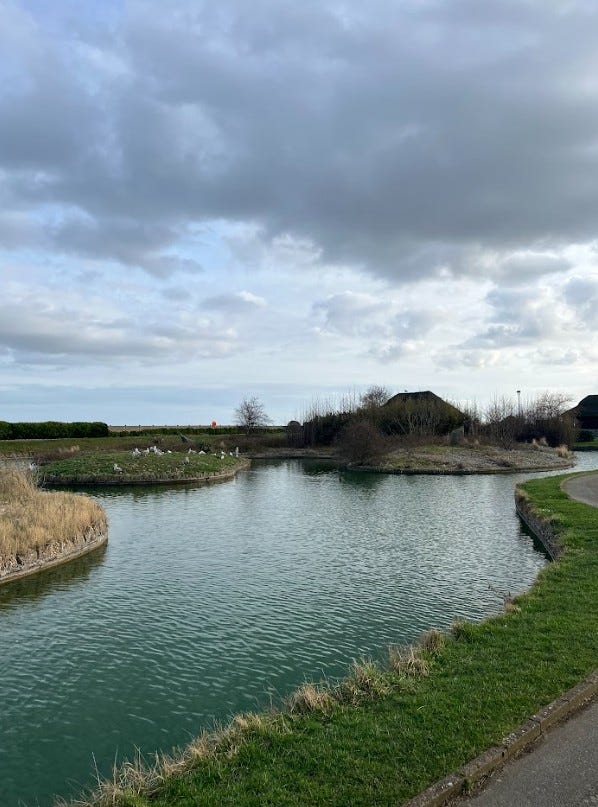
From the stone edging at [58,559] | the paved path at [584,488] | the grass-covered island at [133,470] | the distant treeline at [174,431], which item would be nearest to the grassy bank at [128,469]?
the grass-covered island at [133,470]

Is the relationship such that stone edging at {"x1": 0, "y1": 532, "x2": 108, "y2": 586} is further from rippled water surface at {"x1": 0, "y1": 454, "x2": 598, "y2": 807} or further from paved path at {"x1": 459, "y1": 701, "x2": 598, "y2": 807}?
paved path at {"x1": 459, "y1": 701, "x2": 598, "y2": 807}

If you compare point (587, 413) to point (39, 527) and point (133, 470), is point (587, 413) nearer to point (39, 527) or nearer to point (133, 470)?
point (133, 470)

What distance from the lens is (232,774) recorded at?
19.5 ft

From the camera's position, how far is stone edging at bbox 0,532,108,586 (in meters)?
17.4

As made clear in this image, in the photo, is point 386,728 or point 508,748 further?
point 386,728

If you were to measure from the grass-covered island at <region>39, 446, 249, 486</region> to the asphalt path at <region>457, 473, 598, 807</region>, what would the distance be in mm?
38682

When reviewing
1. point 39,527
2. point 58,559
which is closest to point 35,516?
point 39,527

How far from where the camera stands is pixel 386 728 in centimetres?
661

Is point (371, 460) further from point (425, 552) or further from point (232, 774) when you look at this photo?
point (232, 774)

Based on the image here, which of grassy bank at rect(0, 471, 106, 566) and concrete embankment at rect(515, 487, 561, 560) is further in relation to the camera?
concrete embankment at rect(515, 487, 561, 560)

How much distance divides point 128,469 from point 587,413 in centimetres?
8488

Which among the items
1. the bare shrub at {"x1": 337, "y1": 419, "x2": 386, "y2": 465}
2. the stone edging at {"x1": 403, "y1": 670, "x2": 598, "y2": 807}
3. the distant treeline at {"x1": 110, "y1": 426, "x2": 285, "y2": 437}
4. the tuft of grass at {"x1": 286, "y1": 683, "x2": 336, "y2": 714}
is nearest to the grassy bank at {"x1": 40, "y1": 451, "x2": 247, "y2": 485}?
the bare shrub at {"x1": 337, "y1": 419, "x2": 386, "y2": 465}

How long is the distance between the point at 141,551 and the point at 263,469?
34873 mm

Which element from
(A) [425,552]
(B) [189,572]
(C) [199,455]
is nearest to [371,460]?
(C) [199,455]
